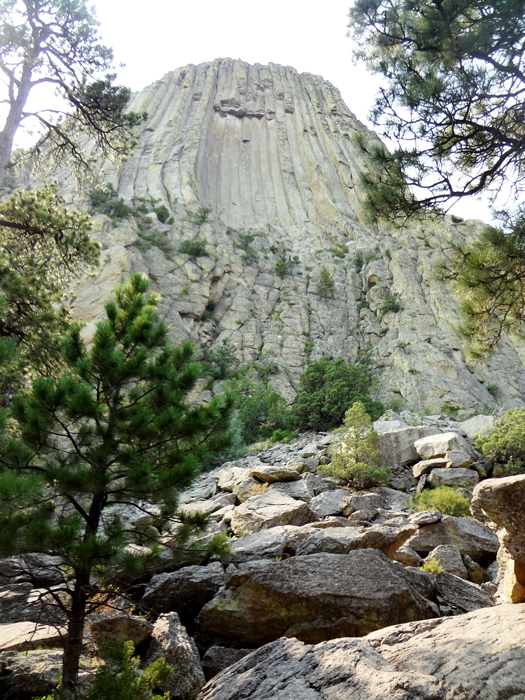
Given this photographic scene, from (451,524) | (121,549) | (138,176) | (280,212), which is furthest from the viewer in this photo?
(280,212)

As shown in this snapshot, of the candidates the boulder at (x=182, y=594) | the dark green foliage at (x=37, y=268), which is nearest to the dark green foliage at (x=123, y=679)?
the boulder at (x=182, y=594)

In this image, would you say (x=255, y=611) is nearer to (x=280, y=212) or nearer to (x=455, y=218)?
(x=455, y=218)

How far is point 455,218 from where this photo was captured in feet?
120

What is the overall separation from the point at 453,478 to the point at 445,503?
1725 mm

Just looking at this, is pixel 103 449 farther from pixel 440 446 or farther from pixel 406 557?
pixel 440 446

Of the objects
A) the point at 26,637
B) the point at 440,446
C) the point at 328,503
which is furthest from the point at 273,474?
the point at 26,637

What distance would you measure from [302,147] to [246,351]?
101ft

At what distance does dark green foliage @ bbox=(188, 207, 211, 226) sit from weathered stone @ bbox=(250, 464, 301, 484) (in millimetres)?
29961

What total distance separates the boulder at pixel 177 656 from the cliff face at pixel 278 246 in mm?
16145

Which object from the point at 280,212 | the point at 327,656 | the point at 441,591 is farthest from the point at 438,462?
the point at 280,212

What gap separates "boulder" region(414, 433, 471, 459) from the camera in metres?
11.7

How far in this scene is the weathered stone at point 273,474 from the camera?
10.8m

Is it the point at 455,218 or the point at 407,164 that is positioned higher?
the point at 455,218

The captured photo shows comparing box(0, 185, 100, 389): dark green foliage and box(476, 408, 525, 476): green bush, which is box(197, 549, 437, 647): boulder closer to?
box(0, 185, 100, 389): dark green foliage
